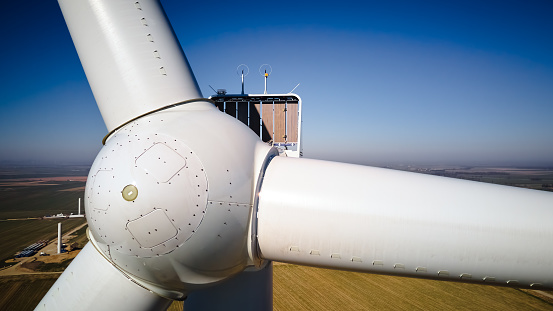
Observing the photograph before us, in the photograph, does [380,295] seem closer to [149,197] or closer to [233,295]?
[233,295]

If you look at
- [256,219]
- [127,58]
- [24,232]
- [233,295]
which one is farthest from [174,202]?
[24,232]

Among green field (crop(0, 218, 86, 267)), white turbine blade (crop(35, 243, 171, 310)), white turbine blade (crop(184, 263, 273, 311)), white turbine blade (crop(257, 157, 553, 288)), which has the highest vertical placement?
white turbine blade (crop(257, 157, 553, 288))

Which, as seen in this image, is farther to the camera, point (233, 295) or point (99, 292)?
point (233, 295)

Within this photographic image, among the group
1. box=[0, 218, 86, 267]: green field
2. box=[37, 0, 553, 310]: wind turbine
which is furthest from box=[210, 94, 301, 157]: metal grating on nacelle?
box=[0, 218, 86, 267]: green field

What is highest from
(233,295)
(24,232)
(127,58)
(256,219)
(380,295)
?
(127,58)

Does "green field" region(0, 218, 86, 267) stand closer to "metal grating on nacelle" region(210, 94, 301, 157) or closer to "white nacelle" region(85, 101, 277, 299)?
"metal grating on nacelle" region(210, 94, 301, 157)

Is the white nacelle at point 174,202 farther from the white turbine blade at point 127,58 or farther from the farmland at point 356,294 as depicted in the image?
the farmland at point 356,294

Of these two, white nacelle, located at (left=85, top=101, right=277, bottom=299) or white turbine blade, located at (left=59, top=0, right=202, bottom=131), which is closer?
white nacelle, located at (left=85, top=101, right=277, bottom=299)
